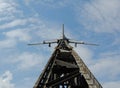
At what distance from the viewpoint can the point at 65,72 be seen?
87.0ft

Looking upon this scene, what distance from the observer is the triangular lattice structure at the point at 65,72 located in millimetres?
22069

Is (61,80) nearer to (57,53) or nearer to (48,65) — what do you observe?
(48,65)

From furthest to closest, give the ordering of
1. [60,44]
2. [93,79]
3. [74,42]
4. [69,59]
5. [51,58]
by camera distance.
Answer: [74,42]
[60,44]
[69,59]
[51,58]
[93,79]

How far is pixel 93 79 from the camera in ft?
68.6

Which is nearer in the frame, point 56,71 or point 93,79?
point 93,79

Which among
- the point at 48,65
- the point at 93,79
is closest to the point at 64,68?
the point at 48,65

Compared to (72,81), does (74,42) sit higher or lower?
higher

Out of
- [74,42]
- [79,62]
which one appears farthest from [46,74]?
[74,42]

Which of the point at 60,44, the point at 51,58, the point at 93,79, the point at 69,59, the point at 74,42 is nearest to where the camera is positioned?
the point at 93,79

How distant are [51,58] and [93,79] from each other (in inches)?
203

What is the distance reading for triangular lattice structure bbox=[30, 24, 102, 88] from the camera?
22.1m

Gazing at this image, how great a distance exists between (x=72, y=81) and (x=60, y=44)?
15.4ft

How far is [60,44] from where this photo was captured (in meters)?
28.9

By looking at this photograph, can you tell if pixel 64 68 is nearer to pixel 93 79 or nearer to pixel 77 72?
pixel 77 72
